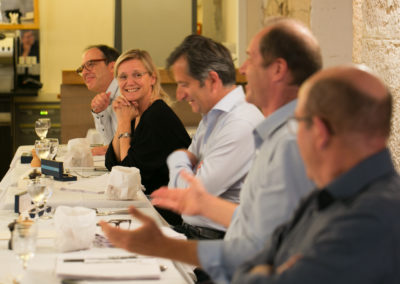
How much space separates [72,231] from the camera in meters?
1.96

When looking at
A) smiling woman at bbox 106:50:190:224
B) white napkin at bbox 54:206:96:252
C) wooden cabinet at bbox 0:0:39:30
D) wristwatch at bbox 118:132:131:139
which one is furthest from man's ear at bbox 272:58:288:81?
wooden cabinet at bbox 0:0:39:30

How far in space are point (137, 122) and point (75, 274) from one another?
2210mm

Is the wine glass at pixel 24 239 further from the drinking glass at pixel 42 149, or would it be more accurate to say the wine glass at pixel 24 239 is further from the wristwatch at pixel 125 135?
the wristwatch at pixel 125 135

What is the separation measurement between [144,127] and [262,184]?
6.48ft

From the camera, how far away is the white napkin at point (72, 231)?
1964 mm

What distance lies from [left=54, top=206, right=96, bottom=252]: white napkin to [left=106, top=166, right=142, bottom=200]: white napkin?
2.32 ft

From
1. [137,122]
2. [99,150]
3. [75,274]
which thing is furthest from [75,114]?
[75,274]

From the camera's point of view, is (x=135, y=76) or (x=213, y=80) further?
(x=135, y=76)

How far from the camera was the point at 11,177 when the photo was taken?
3.44 meters

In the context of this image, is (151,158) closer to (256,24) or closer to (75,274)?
(75,274)

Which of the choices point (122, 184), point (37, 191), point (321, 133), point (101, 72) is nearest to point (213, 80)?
point (122, 184)

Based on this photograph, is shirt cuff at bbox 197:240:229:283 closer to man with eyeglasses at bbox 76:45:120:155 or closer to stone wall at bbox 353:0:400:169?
stone wall at bbox 353:0:400:169

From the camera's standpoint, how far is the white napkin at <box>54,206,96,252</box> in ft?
6.44

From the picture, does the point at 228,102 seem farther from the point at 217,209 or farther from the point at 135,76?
the point at 135,76
